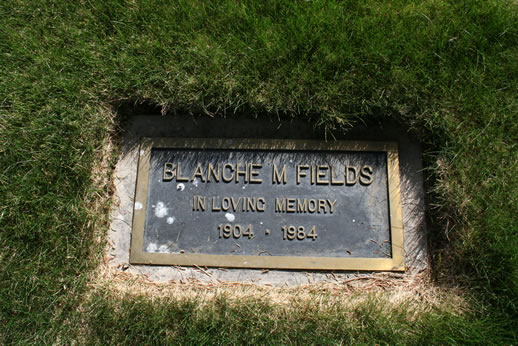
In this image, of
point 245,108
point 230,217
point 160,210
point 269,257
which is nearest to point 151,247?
point 160,210

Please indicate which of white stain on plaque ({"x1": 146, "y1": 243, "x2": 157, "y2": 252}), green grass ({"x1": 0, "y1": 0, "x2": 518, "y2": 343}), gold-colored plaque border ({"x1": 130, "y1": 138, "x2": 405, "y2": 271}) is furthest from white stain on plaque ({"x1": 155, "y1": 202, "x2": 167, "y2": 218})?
green grass ({"x1": 0, "y1": 0, "x2": 518, "y2": 343})

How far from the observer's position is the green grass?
221 centimetres

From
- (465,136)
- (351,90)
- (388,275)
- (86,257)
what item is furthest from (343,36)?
(86,257)

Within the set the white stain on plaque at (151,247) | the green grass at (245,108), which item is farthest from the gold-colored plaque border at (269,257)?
the green grass at (245,108)

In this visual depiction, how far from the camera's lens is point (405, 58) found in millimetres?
2521

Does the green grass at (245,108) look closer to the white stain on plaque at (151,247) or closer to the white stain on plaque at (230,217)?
the white stain on plaque at (151,247)

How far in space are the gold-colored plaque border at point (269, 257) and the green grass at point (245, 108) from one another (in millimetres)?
193

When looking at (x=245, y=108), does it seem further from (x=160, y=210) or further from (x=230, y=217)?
(x=160, y=210)

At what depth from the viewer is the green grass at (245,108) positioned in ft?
7.27

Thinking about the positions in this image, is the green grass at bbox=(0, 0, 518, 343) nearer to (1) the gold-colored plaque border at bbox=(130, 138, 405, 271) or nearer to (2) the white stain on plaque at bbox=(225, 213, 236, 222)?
(1) the gold-colored plaque border at bbox=(130, 138, 405, 271)

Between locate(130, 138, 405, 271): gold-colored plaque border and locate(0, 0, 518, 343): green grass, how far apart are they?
19 cm

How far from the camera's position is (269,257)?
240 cm

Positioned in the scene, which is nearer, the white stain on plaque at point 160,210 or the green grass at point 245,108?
the green grass at point 245,108

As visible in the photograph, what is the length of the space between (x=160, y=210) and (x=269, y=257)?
778 millimetres
